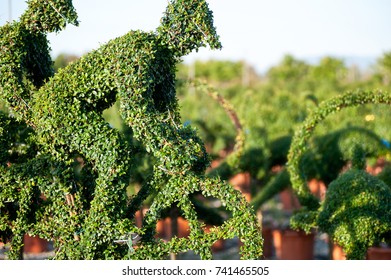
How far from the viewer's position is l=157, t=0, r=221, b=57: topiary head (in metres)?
5.40

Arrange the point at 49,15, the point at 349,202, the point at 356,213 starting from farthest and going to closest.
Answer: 1. the point at 349,202
2. the point at 356,213
3. the point at 49,15

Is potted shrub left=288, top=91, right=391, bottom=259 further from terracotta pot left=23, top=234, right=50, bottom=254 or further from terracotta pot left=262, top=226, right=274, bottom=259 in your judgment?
terracotta pot left=23, top=234, right=50, bottom=254

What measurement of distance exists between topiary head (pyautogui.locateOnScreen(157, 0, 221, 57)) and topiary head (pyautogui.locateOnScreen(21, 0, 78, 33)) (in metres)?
0.86

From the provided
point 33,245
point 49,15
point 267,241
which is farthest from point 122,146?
point 33,245

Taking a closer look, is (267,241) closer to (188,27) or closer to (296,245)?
(296,245)

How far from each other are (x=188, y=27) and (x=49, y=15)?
50.1 inches

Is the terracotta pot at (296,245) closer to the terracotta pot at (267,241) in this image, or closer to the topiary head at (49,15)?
the terracotta pot at (267,241)

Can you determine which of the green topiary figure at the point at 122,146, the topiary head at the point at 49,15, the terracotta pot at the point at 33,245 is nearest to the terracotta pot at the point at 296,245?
the terracotta pot at the point at 33,245

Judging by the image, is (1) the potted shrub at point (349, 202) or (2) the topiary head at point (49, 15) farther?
(1) the potted shrub at point (349, 202)

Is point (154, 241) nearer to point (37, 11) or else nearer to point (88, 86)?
point (88, 86)

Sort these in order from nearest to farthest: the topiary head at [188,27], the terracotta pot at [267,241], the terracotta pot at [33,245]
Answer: the topiary head at [188,27] → the terracotta pot at [267,241] → the terracotta pot at [33,245]

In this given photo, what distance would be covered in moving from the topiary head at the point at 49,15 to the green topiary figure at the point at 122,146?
0.46 meters

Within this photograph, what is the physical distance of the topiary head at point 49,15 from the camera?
18.7 feet

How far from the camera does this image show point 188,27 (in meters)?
5.43
